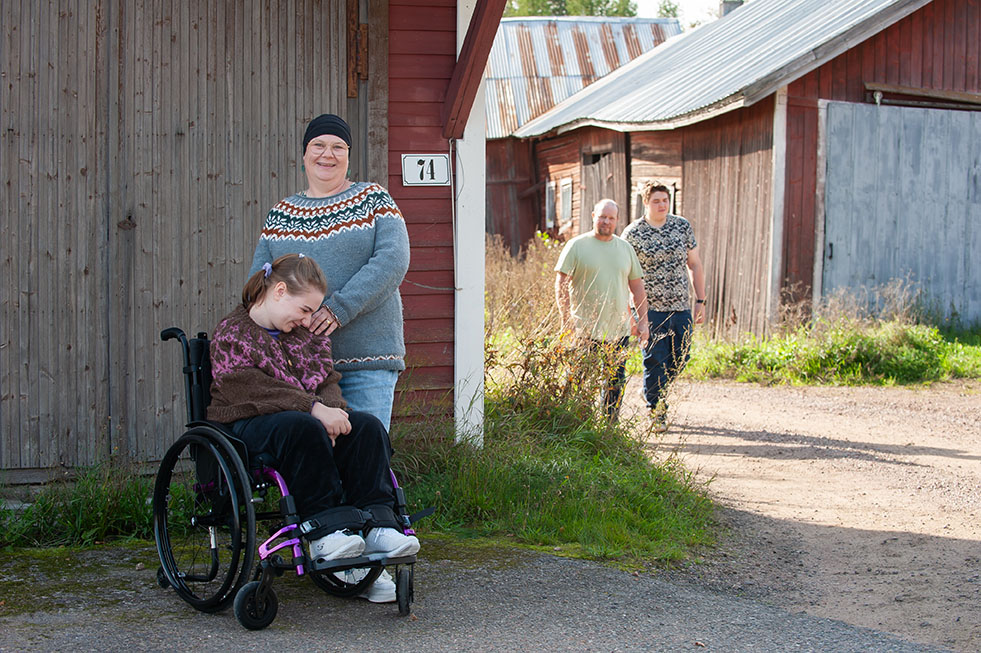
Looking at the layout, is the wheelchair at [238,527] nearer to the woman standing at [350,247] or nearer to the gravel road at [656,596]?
the gravel road at [656,596]

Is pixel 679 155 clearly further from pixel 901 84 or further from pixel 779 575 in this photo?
pixel 779 575

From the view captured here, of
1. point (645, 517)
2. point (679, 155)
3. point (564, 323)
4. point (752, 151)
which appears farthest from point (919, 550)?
point (679, 155)

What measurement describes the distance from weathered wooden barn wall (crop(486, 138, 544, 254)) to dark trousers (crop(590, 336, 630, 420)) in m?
15.1

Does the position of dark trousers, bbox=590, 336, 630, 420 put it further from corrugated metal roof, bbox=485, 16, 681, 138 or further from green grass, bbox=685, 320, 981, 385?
corrugated metal roof, bbox=485, 16, 681, 138

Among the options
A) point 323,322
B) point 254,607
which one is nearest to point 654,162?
point 323,322

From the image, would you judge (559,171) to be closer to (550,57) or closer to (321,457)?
(550,57)

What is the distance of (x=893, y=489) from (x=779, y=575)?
206cm

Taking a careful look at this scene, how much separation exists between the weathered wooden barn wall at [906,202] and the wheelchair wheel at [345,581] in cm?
909

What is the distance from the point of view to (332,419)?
3.67 meters

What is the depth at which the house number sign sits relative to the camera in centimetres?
580

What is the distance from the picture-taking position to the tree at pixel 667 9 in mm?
60031

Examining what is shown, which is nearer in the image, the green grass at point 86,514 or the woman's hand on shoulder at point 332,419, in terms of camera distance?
the woman's hand on shoulder at point 332,419

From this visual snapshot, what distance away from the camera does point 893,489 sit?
6.43 m

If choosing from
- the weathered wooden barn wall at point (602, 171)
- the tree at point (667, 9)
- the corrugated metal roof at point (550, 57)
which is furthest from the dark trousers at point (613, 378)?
the tree at point (667, 9)
